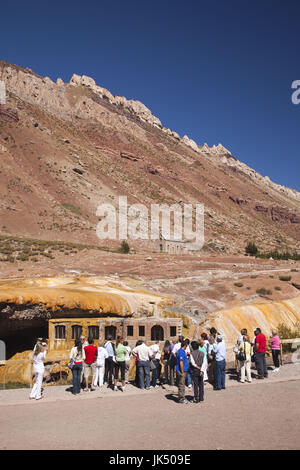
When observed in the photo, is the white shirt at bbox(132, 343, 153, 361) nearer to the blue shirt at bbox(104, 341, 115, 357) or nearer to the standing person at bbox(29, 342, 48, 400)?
the blue shirt at bbox(104, 341, 115, 357)

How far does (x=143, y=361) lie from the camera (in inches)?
346

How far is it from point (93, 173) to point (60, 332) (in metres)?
63.8

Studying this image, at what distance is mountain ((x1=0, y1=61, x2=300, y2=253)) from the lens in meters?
56.1

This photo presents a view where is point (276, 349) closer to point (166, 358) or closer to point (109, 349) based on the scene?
point (166, 358)

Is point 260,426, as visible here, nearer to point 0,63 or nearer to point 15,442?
point 15,442

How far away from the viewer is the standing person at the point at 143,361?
883cm

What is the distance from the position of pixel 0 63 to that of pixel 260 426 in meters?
109

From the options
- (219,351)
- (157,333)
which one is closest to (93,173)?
(157,333)

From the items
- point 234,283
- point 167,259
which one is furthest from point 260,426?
point 167,259

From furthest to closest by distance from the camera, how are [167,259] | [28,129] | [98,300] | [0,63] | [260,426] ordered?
1. [0,63]
2. [28,129]
3. [167,259]
4. [98,300]
5. [260,426]

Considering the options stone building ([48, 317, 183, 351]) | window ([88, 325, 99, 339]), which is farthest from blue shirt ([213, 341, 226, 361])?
window ([88, 325, 99, 339])

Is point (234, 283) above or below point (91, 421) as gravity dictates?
above

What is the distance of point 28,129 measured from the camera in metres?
72.1
